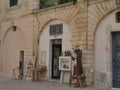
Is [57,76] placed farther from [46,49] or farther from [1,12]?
[1,12]

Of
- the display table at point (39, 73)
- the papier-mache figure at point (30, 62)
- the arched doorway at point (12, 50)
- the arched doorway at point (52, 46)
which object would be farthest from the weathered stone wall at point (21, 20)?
the display table at point (39, 73)

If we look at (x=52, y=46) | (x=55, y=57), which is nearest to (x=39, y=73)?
(x=55, y=57)

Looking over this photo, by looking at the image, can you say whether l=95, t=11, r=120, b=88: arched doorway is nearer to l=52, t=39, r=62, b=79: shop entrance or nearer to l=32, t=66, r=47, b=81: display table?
l=52, t=39, r=62, b=79: shop entrance

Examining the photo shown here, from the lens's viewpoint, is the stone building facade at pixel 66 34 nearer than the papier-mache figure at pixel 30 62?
Yes

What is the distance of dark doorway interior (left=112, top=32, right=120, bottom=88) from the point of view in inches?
556

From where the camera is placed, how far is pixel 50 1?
1934cm

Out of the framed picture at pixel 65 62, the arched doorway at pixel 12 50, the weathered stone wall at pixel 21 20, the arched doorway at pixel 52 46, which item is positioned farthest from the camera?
the arched doorway at pixel 12 50

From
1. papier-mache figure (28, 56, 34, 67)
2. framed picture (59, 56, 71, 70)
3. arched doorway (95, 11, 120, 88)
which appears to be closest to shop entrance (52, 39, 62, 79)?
papier-mache figure (28, 56, 34, 67)

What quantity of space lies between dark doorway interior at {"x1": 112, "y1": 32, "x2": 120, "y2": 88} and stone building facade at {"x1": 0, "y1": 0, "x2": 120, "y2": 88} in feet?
0.15

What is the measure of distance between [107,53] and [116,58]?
49cm

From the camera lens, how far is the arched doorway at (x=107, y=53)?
14211 millimetres

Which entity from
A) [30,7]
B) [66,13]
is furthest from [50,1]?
[66,13]

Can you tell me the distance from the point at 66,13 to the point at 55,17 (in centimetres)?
108

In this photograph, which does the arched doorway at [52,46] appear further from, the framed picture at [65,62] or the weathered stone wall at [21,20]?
the framed picture at [65,62]
